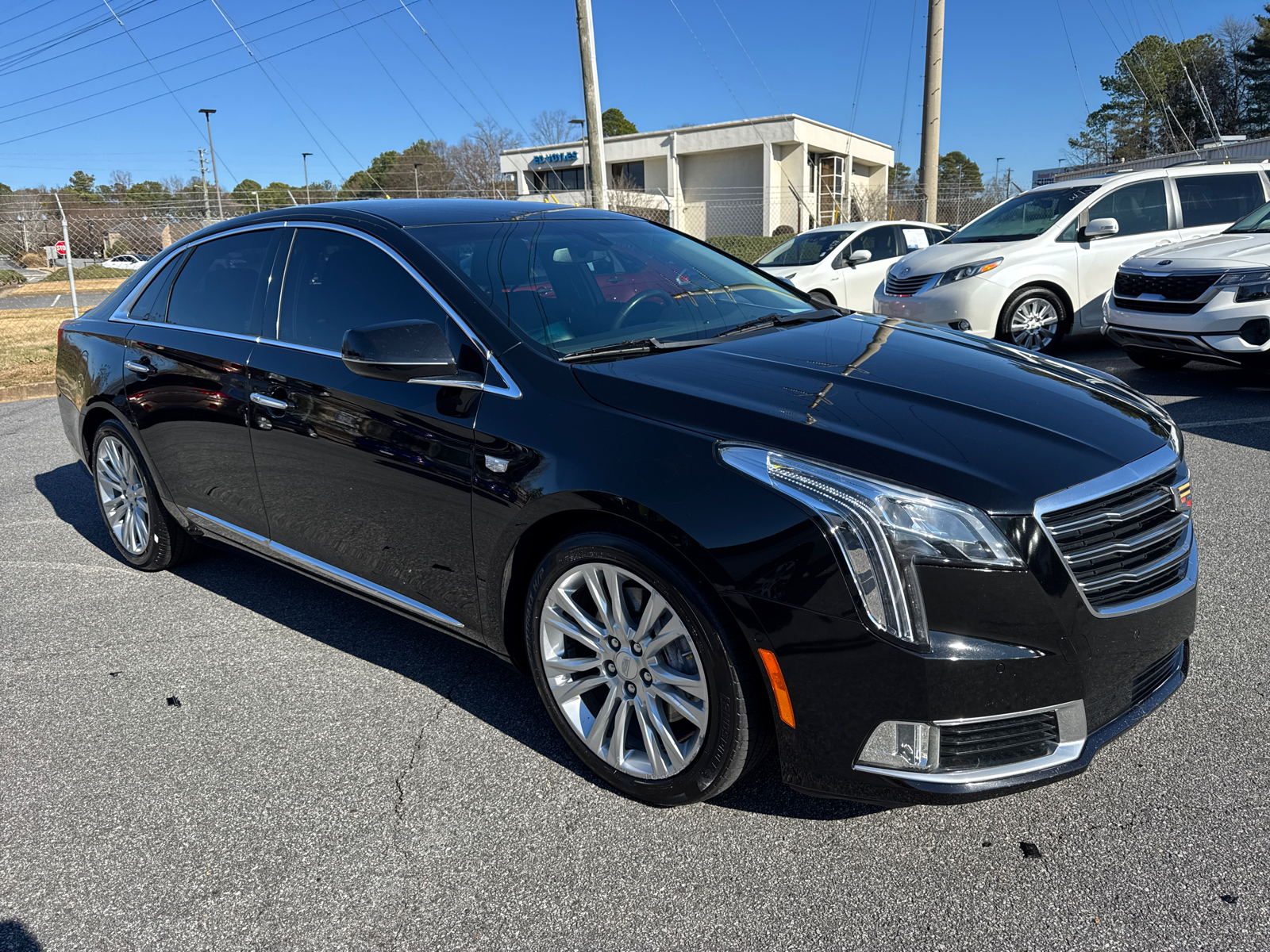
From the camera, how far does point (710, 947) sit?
2113 mm

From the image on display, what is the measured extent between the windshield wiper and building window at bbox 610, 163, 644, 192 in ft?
148

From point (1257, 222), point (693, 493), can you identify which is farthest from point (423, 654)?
point (1257, 222)

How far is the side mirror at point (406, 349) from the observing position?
9.38 feet

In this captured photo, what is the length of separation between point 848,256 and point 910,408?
9741mm

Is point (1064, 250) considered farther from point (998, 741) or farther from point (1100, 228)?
point (998, 741)

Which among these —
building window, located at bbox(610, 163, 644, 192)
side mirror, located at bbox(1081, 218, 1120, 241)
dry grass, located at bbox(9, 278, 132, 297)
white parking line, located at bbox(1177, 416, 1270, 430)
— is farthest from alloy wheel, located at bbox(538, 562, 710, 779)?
building window, located at bbox(610, 163, 644, 192)

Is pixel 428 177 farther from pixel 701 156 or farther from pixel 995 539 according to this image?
pixel 995 539

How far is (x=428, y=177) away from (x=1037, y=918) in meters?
53.8

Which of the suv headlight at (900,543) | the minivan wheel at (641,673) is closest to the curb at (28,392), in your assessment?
the minivan wheel at (641,673)

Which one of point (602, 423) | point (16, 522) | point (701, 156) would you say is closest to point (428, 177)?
point (701, 156)

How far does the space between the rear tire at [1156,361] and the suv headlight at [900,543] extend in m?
6.91

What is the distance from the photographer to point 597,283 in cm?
338

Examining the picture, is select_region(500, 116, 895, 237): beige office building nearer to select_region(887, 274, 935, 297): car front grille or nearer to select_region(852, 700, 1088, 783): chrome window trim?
select_region(887, 274, 935, 297): car front grille

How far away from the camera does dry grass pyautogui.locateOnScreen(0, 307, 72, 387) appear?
11.1 meters
